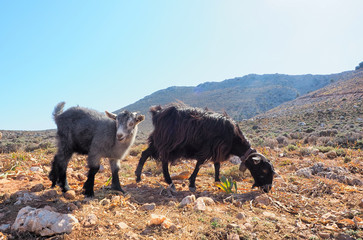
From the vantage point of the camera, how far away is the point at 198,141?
208 inches

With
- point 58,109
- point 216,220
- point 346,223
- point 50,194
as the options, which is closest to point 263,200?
point 346,223

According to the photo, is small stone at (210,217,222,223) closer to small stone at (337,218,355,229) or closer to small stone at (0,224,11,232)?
small stone at (337,218,355,229)

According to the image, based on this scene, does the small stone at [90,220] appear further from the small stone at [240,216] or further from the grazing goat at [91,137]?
the small stone at [240,216]

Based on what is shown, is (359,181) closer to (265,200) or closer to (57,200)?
(265,200)

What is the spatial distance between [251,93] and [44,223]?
77.4m

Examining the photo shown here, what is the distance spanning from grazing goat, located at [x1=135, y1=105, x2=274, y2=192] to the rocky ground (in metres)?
0.49

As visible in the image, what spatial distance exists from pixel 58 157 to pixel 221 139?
357 centimetres

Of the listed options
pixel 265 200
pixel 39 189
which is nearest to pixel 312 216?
pixel 265 200

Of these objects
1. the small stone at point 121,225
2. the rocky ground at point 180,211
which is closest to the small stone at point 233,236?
the rocky ground at point 180,211

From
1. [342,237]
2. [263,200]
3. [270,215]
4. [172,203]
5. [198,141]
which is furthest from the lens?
[198,141]

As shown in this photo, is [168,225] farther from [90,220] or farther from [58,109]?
[58,109]

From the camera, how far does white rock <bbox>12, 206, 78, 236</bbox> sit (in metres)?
2.58

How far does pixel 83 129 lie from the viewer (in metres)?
4.35

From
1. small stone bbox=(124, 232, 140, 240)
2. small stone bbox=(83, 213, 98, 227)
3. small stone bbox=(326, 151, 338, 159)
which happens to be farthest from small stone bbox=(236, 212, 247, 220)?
small stone bbox=(326, 151, 338, 159)
